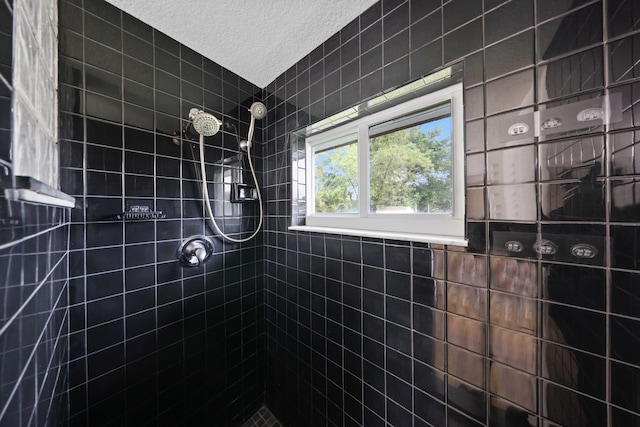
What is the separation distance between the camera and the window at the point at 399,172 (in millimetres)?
765

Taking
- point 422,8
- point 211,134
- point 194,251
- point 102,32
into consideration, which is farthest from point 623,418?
point 102,32

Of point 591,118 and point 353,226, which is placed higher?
point 591,118

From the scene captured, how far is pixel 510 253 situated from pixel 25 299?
117cm

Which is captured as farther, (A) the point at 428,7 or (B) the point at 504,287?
(A) the point at 428,7

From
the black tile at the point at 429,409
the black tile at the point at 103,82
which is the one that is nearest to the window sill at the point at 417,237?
the black tile at the point at 429,409

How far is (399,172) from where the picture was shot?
95cm

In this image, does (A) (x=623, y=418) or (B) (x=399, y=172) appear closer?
(A) (x=623, y=418)

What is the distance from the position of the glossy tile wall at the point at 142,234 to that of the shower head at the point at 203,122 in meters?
0.13

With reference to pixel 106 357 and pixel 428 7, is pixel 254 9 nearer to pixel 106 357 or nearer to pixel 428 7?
pixel 428 7

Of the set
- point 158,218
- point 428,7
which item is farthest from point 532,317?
point 158,218

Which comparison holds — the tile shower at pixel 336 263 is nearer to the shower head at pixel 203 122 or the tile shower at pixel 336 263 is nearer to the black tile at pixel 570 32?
the black tile at pixel 570 32

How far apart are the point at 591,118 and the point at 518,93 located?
17cm

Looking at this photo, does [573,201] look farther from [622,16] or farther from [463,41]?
[463,41]

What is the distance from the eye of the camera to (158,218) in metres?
0.99
